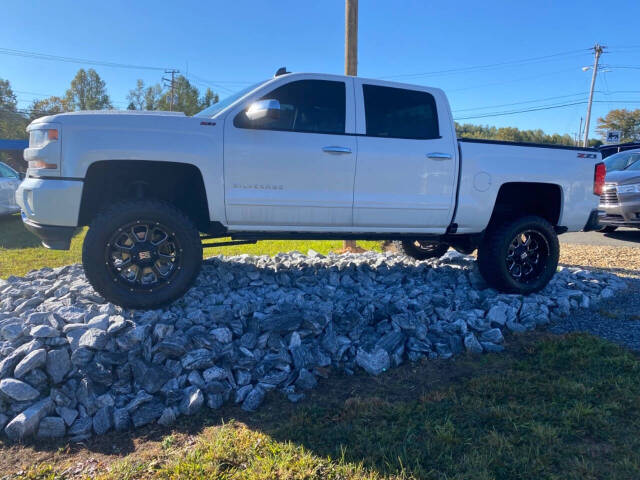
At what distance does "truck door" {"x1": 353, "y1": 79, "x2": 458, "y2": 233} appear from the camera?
4438mm

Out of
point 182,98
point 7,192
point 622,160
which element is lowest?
point 7,192

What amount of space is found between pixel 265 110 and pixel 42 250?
658cm

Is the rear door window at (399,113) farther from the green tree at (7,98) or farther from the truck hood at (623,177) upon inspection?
the green tree at (7,98)

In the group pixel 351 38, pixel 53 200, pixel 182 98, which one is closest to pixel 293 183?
pixel 53 200

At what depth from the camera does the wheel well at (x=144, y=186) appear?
395cm

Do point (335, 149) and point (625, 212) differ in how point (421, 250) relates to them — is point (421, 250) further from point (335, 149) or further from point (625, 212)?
point (625, 212)

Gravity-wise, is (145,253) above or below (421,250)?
above

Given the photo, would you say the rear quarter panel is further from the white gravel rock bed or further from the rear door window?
the white gravel rock bed

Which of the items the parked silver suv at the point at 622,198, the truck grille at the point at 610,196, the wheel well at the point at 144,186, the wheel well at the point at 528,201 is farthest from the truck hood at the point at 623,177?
the wheel well at the point at 144,186

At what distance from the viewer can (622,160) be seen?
1104cm

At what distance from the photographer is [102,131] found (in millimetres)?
3756

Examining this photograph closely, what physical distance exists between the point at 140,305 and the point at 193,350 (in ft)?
2.48

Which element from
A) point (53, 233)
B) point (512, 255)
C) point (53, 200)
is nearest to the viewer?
point (53, 200)

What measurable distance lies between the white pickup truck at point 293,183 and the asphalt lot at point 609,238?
5261 mm
